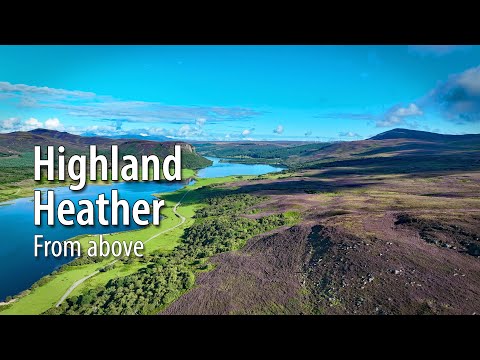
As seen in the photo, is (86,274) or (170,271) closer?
(170,271)

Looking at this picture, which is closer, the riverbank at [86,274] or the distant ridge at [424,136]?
the riverbank at [86,274]

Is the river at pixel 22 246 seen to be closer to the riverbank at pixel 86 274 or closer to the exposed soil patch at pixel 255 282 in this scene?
the riverbank at pixel 86 274

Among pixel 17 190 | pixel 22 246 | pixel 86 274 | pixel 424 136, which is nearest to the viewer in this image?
pixel 86 274

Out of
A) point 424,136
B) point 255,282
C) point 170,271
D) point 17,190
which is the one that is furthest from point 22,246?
point 424,136

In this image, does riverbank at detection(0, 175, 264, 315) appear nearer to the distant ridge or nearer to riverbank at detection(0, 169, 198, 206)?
riverbank at detection(0, 169, 198, 206)

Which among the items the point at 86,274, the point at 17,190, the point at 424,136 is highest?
the point at 424,136

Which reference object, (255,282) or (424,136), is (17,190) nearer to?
(255,282)

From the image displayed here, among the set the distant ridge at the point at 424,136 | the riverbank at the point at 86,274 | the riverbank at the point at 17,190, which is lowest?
the riverbank at the point at 86,274

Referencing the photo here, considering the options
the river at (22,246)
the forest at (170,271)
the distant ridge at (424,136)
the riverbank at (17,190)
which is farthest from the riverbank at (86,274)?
the distant ridge at (424,136)

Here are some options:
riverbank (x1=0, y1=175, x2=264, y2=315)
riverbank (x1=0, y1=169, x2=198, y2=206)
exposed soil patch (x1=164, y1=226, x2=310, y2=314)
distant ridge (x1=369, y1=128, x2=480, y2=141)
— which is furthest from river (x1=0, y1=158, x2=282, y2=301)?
distant ridge (x1=369, y1=128, x2=480, y2=141)

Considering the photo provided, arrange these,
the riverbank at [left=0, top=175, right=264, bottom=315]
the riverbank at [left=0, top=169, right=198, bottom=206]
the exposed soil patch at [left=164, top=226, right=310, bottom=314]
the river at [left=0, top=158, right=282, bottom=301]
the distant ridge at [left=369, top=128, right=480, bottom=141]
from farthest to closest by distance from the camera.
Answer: the distant ridge at [left=369, top=128, right=480, bottom=141] → the riverbank at [left=0, top=169, right=198, bottom=206] → the river at [left=0, top=158, right=282, bottom=301] → the riverbank at [left=0, top=175, right=264, bottom=315] → the exposed soil patch at [left=164, top=226, right=310, bottom=314]
